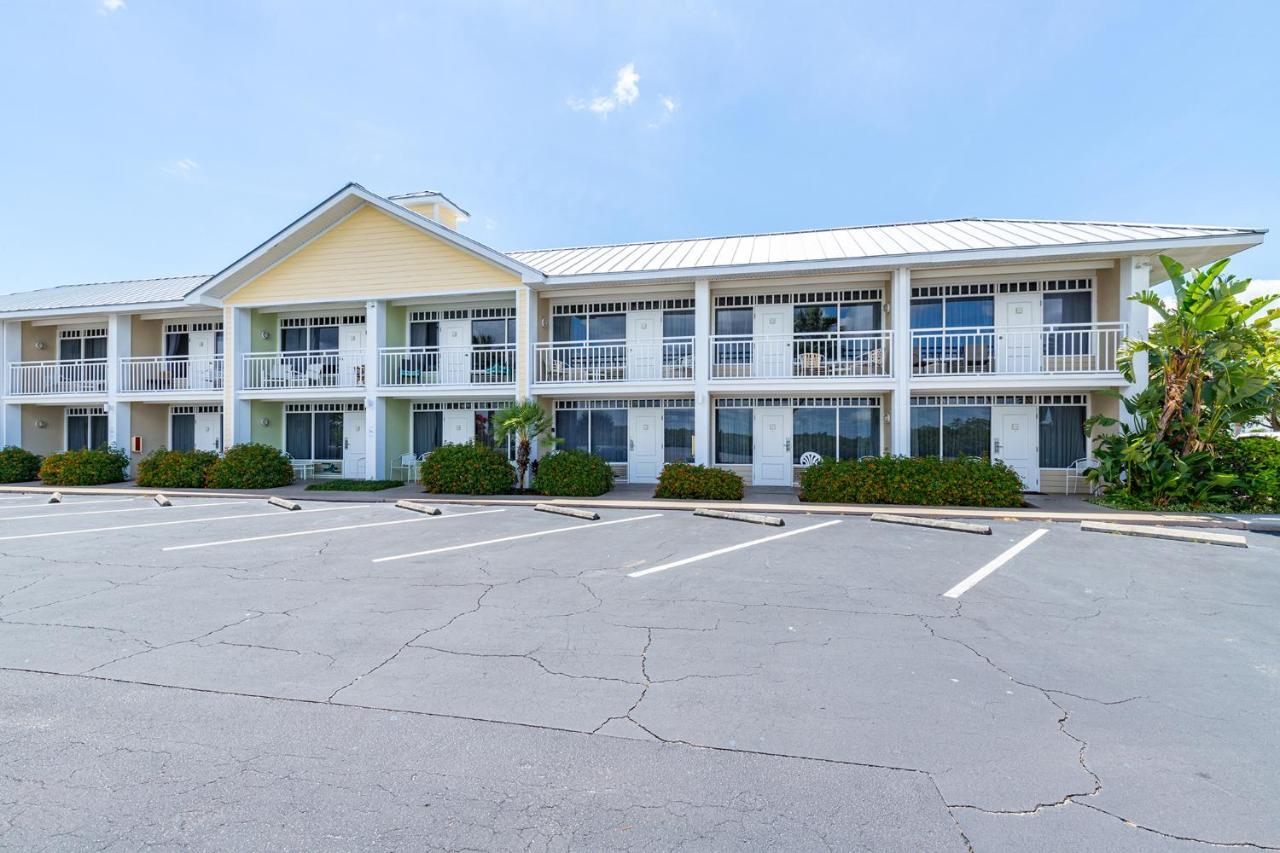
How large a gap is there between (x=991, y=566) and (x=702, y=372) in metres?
8.50

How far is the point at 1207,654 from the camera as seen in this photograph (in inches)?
186

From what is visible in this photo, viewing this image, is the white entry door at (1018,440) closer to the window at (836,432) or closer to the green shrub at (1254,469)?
the window at (836,432)

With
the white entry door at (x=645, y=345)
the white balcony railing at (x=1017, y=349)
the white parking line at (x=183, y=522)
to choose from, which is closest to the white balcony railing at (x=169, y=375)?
the white parking line at (x=183, y=522)

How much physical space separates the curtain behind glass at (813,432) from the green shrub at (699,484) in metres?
3.18

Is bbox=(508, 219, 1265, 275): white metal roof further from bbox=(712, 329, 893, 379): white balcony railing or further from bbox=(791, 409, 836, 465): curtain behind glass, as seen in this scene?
bbox=(791, 409, 836, 465): curtain behind glass

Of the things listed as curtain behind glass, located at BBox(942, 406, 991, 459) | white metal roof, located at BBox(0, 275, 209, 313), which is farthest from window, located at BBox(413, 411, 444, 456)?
curtain behind glass, located at BBox(942, 406, 991, 459)

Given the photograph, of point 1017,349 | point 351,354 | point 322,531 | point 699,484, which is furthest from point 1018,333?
point 351,354

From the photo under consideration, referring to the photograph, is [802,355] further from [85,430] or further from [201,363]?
[85,430]

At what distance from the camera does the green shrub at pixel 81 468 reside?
17234mm

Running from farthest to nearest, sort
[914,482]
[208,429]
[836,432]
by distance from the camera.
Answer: [208,429] → [836,432] → [914,482]

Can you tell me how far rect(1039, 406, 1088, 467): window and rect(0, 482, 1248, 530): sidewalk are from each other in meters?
1.12

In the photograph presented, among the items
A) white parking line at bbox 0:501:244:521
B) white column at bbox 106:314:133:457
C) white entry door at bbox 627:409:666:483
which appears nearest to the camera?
white parking line at bbox 0:501:244:521

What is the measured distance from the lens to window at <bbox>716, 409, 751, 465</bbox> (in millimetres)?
16594

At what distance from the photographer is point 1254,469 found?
38.2ft
